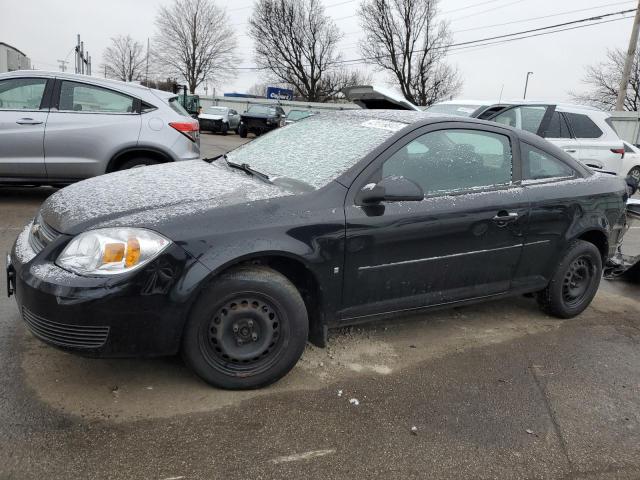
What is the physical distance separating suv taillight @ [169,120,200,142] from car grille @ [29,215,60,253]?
4.11 metres

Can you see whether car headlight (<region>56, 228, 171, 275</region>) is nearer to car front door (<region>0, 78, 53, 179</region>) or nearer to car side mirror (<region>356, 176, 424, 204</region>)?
car side mirror (<region>356, 176, 424, 204</region>)

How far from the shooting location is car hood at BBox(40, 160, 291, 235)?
275cm

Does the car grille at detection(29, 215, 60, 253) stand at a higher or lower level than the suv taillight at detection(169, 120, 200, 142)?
lower

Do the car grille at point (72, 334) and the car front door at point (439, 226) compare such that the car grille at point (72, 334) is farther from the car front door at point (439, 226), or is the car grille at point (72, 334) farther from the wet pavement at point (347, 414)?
the car front door at point (439, 226)

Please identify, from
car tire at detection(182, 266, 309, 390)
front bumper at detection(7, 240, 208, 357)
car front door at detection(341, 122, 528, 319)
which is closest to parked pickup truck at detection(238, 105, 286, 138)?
car front door at detection(341, 122, 528, 319)

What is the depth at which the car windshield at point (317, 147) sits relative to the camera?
331cm

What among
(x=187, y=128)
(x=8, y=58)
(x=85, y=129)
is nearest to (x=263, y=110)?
(x=8, y=58)

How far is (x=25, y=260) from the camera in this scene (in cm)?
281

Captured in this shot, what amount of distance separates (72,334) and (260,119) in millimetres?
25260

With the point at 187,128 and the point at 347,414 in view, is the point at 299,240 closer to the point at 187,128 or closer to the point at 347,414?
the point at 347,414

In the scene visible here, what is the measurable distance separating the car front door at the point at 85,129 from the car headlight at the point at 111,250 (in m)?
4.57

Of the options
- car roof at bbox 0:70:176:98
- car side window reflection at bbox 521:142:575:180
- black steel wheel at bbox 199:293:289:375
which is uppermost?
car roof at bbox 0:70:176:98

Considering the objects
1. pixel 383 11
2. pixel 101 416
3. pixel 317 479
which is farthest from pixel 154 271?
pixel 383 11

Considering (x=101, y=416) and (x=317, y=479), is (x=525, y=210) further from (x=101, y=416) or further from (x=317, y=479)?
(x=101, y=416)
